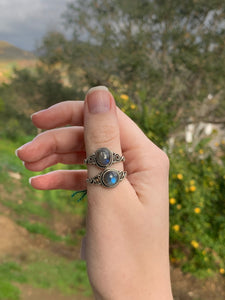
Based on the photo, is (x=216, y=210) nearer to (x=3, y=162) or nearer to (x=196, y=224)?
(x=196, y=224)

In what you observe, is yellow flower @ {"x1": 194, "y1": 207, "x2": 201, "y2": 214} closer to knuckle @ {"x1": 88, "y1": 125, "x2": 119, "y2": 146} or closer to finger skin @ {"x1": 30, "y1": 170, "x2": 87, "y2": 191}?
finger skin @ {"x1": 30, "y1": 170, "x2": 87, "y2": 191}

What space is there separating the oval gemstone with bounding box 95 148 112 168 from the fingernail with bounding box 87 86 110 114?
0.50 ft

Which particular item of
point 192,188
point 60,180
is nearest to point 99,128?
point 60,180

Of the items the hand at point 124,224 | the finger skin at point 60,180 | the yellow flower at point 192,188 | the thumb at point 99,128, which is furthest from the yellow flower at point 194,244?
the thumb at point 99,128

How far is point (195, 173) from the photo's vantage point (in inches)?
119

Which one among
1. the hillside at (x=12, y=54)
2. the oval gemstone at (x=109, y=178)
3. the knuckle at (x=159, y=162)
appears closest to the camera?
the oval gemstone at (x=109, y=178)

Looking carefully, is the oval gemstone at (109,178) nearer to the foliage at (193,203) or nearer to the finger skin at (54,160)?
the finger skin at (54,160)

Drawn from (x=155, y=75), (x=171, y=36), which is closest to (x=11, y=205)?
(x=155, y=75)

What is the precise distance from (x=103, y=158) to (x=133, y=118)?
207cm

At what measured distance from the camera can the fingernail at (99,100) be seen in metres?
1.03

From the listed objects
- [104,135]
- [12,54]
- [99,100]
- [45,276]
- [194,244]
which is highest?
[12,54]

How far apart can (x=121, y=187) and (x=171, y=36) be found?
614 cm

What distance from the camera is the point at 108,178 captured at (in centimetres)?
98

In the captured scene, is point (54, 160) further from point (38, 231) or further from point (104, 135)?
point (38, 231)
